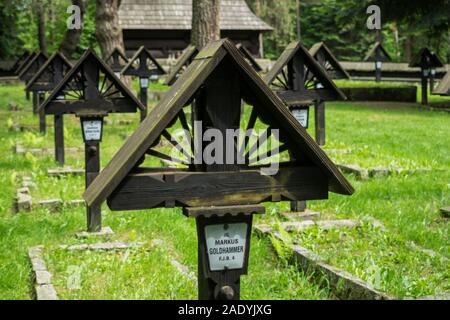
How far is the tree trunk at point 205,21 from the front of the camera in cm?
1578

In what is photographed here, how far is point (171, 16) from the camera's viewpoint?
1481 inches

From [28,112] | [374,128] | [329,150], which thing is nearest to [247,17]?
[28,112]

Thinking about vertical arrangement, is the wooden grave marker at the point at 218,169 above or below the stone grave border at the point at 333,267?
above

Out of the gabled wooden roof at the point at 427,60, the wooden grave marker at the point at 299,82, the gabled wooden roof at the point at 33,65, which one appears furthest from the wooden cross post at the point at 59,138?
the gabled wooden roof at the point at 427,60

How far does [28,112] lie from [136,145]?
19207 mm

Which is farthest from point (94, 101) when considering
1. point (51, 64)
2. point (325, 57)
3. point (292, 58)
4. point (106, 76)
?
point (51, 64)

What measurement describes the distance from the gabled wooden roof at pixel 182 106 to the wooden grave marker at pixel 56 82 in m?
8.29

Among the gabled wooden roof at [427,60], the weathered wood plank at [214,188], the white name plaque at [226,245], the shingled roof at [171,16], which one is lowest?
the white name plaque at [226,245]

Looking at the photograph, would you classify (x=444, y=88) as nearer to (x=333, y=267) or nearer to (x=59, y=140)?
(x=333, y=267)

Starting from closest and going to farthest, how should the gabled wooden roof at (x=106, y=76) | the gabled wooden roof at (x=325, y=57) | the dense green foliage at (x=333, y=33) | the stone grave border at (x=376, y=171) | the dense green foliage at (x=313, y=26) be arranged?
the gabled wooden roof at (x=106, y=76) < the stone grave border at (x=376, y=171) < the gabled wooden roof at (x=325, y=57) < the dense green foliage at (x=313, y=26) < the dense green foliage at (x=333, y=33)

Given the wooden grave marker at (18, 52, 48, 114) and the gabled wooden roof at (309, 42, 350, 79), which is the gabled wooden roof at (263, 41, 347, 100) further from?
the wooden grave marker at (18, 52, 48, 114)

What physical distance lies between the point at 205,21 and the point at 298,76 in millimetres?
6319

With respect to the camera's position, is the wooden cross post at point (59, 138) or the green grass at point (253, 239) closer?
the green grass at point (253, 239)

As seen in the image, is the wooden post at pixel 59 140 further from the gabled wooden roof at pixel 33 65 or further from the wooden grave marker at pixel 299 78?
the gabled wooden roof at pixel 33 65
